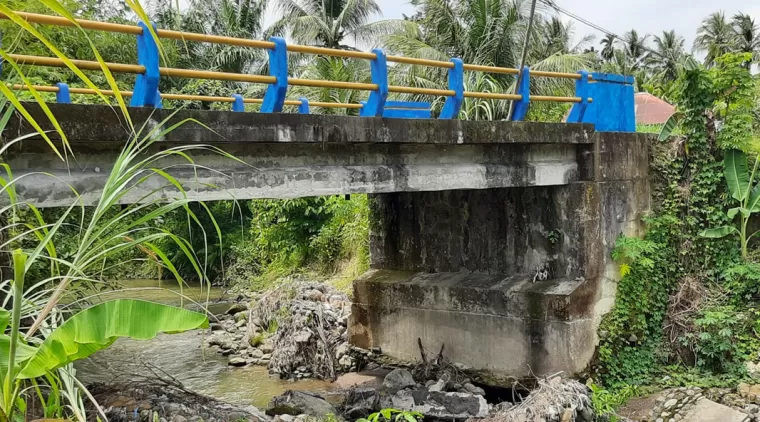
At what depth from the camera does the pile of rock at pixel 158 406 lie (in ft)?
16.9

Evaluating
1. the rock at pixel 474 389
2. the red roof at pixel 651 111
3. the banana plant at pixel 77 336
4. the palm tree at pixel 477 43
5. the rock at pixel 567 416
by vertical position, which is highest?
the palm tree at pixel 477 43

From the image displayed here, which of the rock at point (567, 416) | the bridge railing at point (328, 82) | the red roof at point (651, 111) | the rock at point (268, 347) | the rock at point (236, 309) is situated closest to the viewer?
the bridge railing at point (328, 82)

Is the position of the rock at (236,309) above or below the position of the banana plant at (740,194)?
below

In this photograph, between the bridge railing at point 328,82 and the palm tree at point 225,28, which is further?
the palm tree at point 225,28

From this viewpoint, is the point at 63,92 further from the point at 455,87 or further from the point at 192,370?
the point at 192,370

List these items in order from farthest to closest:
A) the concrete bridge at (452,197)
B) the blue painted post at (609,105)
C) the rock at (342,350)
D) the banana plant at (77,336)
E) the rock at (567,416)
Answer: the rock at (342,350), the blue painted post at (609,105), the rock at (567,416), the concrete bridge at (452,197), the banana plant at (77,336)

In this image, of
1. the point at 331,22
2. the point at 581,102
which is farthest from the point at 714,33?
the point at 581,102

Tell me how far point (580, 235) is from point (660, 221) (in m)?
1.32

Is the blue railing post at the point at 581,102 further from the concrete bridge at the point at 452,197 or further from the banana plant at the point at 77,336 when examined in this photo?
the banana plant at the point at 77,336

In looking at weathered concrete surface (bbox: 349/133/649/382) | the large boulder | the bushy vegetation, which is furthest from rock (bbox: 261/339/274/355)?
the bushy vegetation

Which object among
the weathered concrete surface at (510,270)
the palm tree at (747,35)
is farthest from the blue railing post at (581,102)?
the palm tree at (747,35)

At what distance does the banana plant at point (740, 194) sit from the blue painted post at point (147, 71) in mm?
7167

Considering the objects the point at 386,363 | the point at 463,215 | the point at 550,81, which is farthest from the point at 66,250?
the point at 550,81

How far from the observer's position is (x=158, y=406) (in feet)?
18.0
